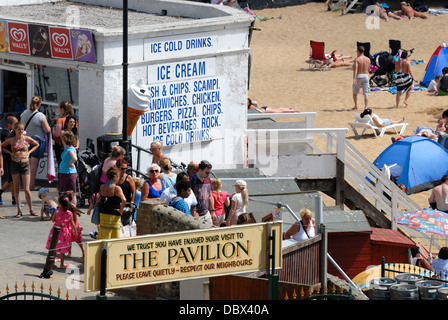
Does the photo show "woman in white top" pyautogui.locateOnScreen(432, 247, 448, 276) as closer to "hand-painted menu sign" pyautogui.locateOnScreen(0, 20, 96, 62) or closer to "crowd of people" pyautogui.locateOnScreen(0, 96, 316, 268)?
"crowd of people" pyautogui.locateOnScreen(0, 96, 316, 268)

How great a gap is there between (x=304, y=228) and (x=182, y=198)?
154cm

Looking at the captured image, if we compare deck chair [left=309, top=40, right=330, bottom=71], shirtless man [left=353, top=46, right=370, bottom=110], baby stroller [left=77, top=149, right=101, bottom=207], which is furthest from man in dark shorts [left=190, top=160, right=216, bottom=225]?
deck chair [left=309, top=40, right=330, bottom=71]

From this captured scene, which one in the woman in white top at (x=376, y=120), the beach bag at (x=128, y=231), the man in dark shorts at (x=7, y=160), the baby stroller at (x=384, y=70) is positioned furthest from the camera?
the baby stroller at (x=384, y=70)

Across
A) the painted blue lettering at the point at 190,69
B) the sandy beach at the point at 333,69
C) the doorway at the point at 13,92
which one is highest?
the painted blue lettering at the point at 190,69

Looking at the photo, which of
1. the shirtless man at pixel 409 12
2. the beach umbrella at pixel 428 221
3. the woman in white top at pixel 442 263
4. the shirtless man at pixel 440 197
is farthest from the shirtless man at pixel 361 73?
the shirtless man at pixel 409 12

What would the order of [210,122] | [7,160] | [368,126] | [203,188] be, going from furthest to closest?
[368,126]
[210,122]
[7,160]
[203,188]

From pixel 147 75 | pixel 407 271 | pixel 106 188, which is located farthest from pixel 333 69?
pixel 106 188

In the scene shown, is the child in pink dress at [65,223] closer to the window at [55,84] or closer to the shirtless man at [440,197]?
the window at [55,84]

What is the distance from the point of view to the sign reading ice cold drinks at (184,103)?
15.4m

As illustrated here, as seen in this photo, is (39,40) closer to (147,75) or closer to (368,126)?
(147,75)

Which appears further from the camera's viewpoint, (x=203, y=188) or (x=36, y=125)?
(x=36, y=125)

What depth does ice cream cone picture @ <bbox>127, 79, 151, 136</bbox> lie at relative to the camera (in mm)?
14445

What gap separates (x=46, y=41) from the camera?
1490cm

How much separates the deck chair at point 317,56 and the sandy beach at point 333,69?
0.34m
